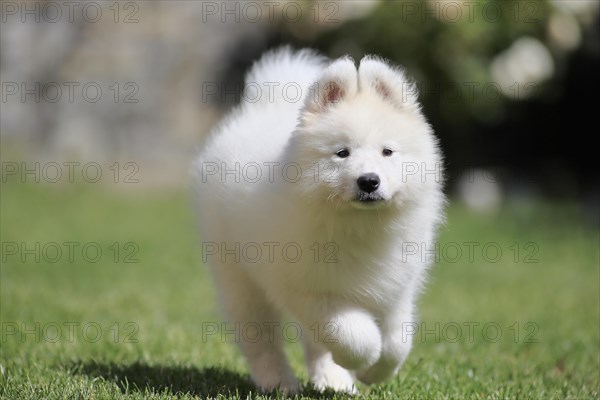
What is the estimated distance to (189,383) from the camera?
3.71 m

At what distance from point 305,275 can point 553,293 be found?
4099 millimetres

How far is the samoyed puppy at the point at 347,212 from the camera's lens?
323 centimetres

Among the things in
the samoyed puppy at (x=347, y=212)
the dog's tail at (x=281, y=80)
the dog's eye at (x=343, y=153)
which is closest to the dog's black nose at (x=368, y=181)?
the samoyed puppy at (x=347, y=212)

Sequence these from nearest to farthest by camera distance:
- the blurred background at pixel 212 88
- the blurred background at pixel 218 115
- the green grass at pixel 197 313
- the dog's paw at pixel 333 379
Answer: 1. the green grass at pixel 197 313
2. the dog's paw at pixel 333 379
3. the blurred background at pixel 218 115
4. the blurred background at pixel 212 88

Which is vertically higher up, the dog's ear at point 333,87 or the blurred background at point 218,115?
the dog's ear at point 333,87

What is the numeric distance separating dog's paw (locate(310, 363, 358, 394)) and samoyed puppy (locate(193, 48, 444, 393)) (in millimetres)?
55

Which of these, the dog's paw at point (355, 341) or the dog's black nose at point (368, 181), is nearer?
the dog's black nose at point (368, 181)

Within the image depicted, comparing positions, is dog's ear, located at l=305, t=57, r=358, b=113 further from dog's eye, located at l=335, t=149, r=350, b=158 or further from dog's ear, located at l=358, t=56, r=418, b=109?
dog's eye, located at l=335, t=149, r=350, b=158

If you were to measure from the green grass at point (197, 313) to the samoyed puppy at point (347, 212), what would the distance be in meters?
0.38

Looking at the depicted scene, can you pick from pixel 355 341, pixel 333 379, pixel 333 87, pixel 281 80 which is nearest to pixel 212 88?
pixel 281 80

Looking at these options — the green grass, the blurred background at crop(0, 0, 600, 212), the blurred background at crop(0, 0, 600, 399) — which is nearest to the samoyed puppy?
the green grass

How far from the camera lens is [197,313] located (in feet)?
19.8

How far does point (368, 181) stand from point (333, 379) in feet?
4.10

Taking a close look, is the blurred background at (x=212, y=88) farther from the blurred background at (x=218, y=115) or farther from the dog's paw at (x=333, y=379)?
the dog's paw at (x=333, y=379)
